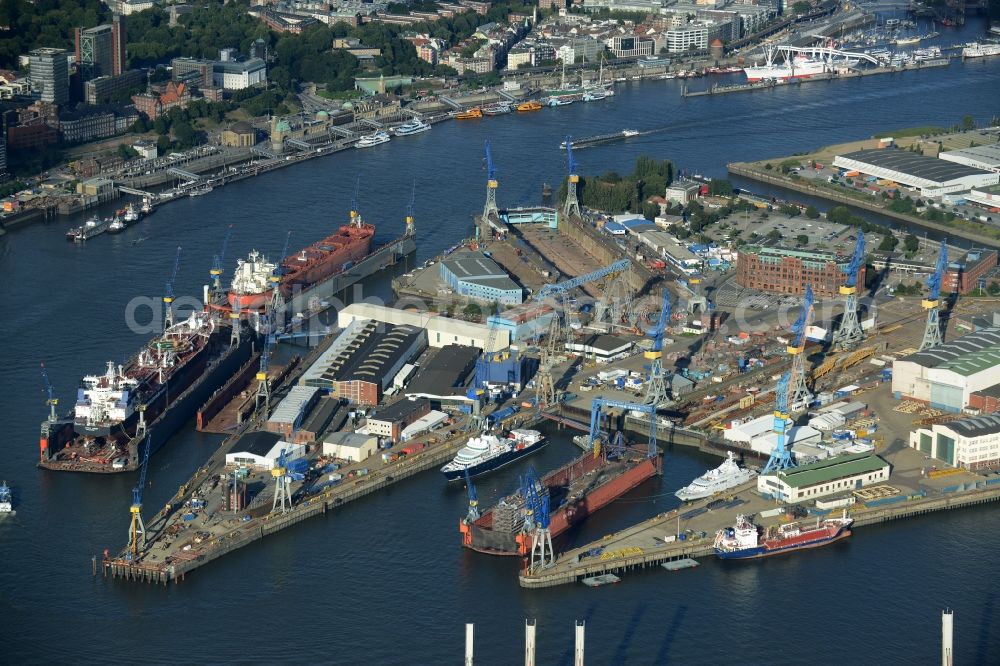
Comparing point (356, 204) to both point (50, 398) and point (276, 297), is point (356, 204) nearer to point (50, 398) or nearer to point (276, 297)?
point (276, 297)

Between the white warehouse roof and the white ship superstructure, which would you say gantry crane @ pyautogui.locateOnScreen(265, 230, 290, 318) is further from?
the white warehouse roof

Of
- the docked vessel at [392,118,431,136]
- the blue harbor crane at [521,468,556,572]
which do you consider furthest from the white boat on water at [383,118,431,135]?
the blue harbor crane at [521,468,556,572]

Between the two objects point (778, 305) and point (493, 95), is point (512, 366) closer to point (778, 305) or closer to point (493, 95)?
point (778, 305)

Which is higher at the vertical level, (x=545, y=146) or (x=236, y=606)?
(x=545, y=146)

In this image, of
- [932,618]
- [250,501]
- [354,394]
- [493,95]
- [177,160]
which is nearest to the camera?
[932,618]

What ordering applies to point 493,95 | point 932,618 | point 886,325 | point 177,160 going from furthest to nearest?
point 493,95 → point 177,160 → point 886,325 → point 932,618

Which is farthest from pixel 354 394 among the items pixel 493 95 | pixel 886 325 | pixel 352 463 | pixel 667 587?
pixel 493 95

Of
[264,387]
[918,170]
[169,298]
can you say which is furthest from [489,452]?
[918,170]
